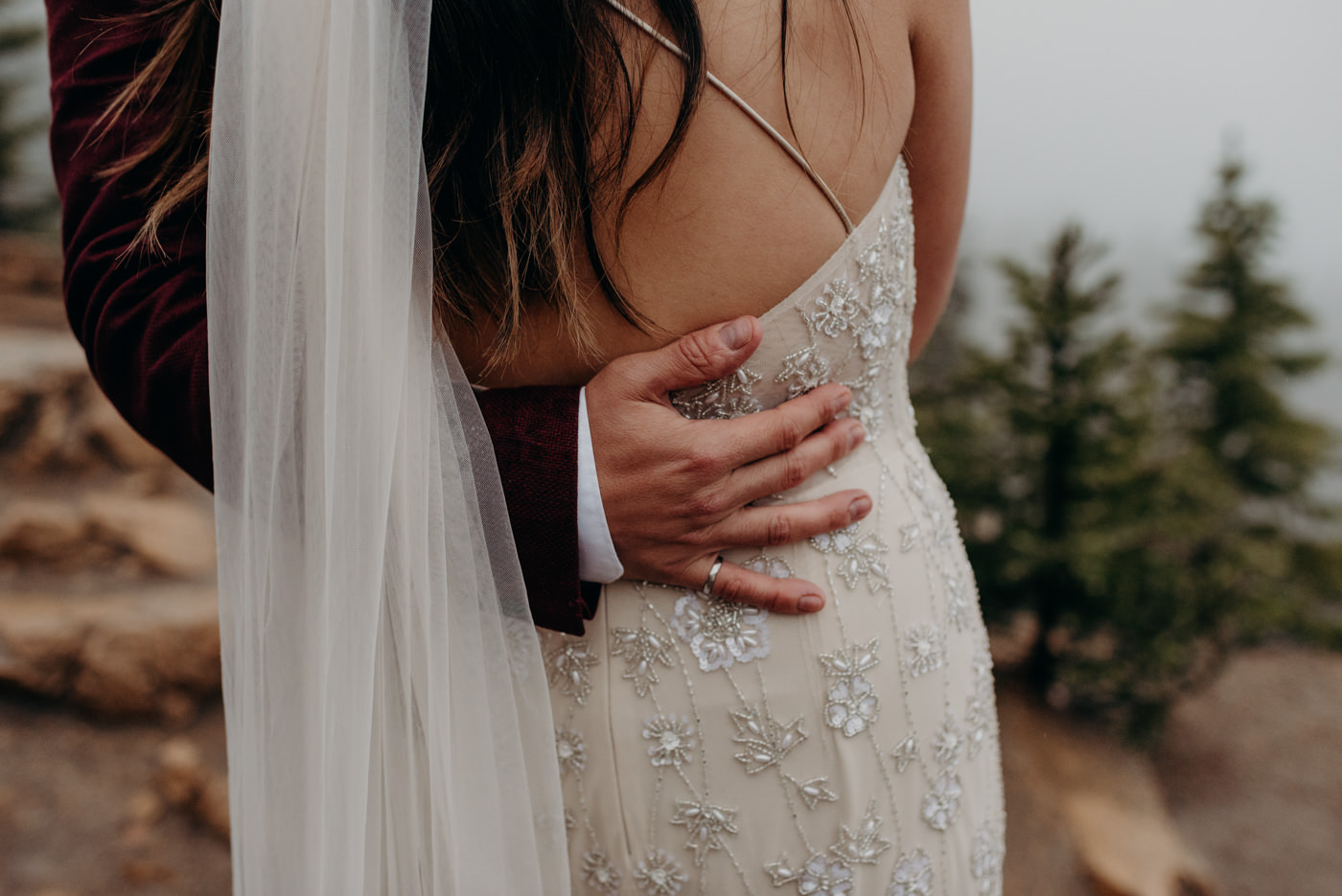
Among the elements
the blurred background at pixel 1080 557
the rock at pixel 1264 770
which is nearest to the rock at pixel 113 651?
the blurred background at pixel 1080 557

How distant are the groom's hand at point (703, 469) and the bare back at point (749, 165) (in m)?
0.04

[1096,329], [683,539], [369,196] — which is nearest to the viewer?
[369,196]

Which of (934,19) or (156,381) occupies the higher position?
(934,19)

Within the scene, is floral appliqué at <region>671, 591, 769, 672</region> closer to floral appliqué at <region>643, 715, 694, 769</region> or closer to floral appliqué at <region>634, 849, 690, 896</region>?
floral appliqué at <region>643, 715, 694, 769</region>

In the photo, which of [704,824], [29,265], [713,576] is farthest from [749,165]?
[29,265]

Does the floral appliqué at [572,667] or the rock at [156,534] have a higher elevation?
the floral appliqué at [572,667]

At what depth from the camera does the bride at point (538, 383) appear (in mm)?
734

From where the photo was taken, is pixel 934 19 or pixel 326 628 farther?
pixel 934 19

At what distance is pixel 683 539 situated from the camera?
844mm

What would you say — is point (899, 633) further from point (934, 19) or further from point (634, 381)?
point (934, 19)

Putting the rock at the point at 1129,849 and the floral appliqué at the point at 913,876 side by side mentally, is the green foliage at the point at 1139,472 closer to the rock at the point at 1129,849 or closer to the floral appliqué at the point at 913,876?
the rock at the point at 1129,849

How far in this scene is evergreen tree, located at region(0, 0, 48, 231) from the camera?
3.35 meters

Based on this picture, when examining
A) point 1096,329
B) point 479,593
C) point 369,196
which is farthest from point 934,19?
point 1096,329

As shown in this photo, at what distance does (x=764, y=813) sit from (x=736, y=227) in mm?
569
